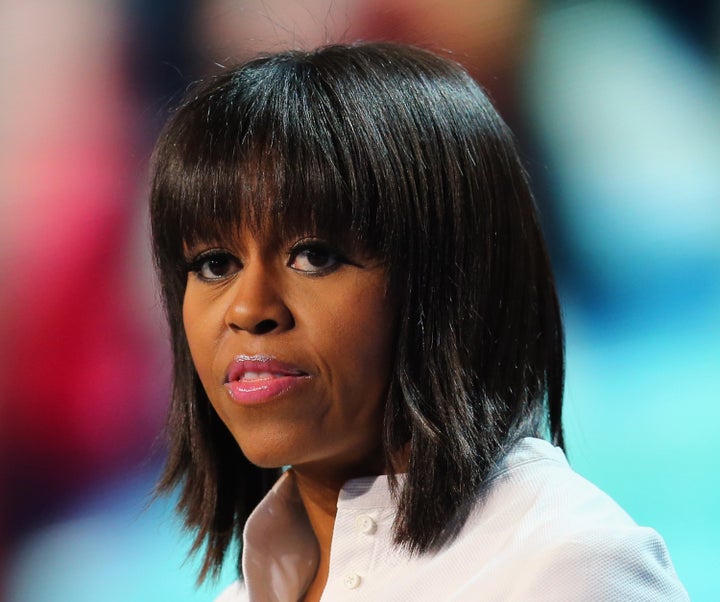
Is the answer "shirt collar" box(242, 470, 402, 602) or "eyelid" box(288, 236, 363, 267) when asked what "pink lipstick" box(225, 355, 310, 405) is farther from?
"shirt collar" box(242, 470, 402, 602)

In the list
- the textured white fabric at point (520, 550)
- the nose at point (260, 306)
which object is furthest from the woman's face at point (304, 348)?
the textured white fabric at point (520, 550)

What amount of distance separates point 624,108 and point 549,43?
0.54 feet

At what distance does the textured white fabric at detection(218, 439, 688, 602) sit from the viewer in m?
0.97

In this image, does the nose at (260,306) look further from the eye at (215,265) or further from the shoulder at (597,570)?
the shoulder at (597,570)

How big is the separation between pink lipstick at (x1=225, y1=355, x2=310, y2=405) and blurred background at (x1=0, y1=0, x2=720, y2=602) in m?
0.55

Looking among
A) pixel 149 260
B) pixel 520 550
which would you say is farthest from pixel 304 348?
pixel 149 260

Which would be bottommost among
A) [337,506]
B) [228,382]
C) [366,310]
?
[337,506]

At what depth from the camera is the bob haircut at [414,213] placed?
1.11 m

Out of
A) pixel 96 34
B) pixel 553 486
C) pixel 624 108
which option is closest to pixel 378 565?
pixel 553 486

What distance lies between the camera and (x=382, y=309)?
113 centimetres

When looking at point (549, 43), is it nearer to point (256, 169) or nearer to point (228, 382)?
point (256, 169)

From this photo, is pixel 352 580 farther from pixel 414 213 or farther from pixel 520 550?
pixel 414 213

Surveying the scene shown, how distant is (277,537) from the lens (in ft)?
4.50

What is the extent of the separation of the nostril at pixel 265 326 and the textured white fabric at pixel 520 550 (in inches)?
8.4
